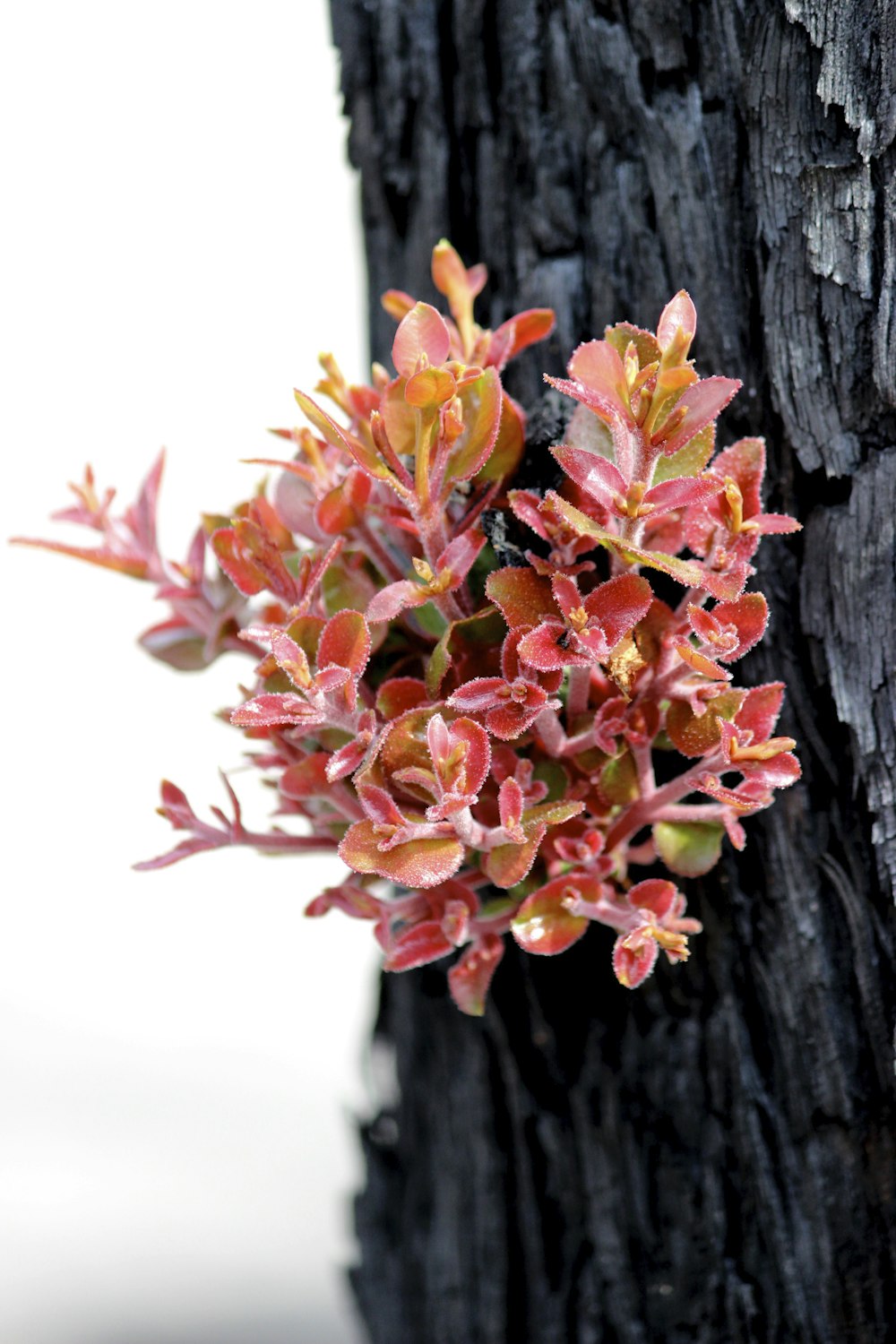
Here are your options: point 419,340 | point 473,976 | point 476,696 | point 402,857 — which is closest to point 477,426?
point 419,340

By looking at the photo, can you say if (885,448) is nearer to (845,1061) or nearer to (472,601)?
(472,601)

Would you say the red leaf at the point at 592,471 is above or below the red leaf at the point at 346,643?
above

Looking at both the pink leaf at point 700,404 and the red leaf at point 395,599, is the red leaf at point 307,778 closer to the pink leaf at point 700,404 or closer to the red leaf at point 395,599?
the red leaf at point 395,599

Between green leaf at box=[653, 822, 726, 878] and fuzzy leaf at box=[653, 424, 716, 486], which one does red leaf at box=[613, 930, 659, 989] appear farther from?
fuzzy leaf at box=[653, 424, 716, 486]

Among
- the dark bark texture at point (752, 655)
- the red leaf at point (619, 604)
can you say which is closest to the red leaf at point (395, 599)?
the red leaf at point (619, 604)

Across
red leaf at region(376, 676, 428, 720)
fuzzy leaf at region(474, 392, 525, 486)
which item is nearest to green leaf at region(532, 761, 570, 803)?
red leaf at region(376, 676, 428, 720)

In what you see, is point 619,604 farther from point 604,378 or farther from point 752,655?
point 752,655
